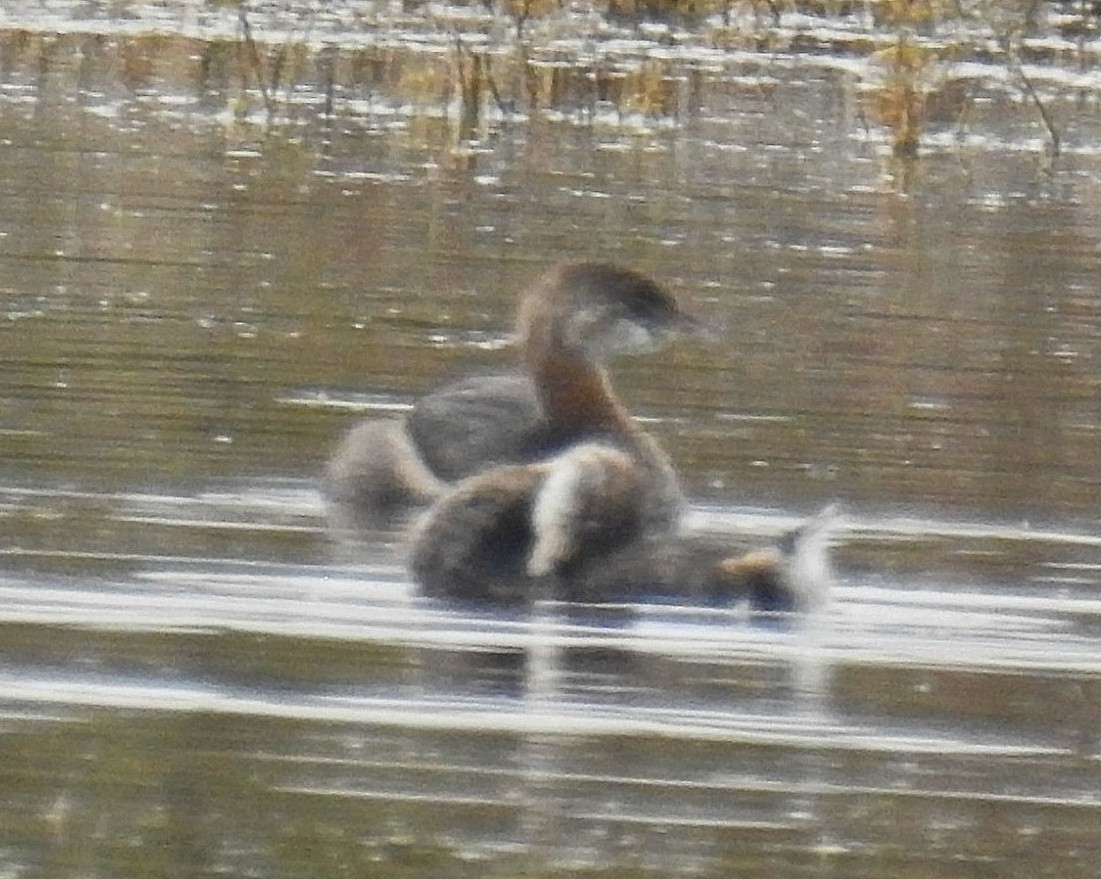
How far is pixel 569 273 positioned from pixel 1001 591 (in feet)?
4.44

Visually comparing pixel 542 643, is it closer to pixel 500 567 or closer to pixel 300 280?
pixel 500 567

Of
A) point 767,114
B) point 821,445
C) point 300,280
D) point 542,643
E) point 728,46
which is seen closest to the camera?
point 542,643

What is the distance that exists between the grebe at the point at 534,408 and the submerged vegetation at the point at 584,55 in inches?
381

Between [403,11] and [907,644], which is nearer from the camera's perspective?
[907,644]

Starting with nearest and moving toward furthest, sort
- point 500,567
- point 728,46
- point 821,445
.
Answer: point 500,567 → point 821,445 → point 728,46

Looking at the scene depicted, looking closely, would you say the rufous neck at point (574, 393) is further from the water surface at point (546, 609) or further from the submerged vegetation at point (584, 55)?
the submerged vegetation at point (584, 55)

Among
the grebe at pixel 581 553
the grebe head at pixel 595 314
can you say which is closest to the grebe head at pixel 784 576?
the grebe at pixel 581 553

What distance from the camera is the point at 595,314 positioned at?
820 cm

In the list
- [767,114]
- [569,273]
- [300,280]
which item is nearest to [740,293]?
[300,280]

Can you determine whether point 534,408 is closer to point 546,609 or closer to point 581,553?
point 581,553

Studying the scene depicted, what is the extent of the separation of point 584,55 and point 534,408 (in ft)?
48.2

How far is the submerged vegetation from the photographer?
1936 cm

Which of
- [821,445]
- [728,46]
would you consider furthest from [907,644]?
[728,46]

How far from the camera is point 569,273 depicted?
27.0 feet
